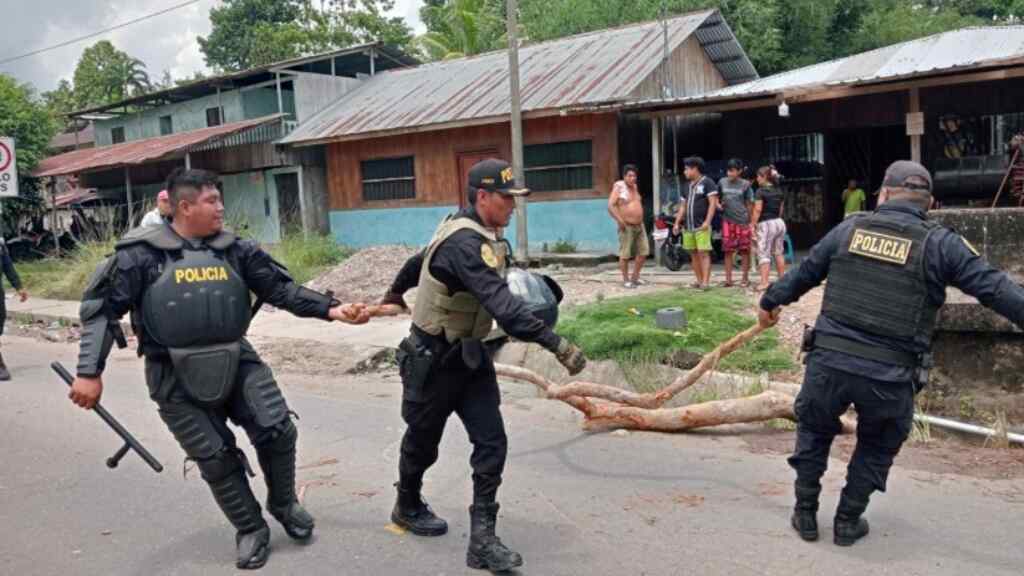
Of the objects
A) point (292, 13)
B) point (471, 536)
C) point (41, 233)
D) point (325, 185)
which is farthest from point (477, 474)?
point (292, 13)

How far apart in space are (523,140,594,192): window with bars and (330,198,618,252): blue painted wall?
1.15 feet

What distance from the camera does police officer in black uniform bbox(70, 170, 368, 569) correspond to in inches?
149

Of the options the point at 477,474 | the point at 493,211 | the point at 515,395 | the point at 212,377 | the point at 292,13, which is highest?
the point at 292,13

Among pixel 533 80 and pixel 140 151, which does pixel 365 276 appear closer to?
pixel 533 80

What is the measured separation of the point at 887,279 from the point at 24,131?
1056 inches

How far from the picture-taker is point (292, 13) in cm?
4531

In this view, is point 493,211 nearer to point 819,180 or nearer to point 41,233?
point 819,180

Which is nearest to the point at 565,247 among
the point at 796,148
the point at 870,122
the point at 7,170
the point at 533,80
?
the point at 533,80

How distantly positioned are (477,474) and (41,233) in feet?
88.3

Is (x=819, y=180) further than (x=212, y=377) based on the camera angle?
Yes

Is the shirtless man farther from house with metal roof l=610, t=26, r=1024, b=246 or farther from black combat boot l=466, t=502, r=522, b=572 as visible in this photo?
black combat boot l=466, t=502, r=522, b=572

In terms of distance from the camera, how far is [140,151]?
2338cm

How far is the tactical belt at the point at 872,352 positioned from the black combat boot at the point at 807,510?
0.67 m

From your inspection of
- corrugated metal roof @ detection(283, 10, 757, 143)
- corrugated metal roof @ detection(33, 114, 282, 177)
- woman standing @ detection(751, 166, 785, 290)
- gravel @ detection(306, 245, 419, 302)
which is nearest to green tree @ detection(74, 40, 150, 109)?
corrugated metal roof @ detection(33, 114, 282, 177)
